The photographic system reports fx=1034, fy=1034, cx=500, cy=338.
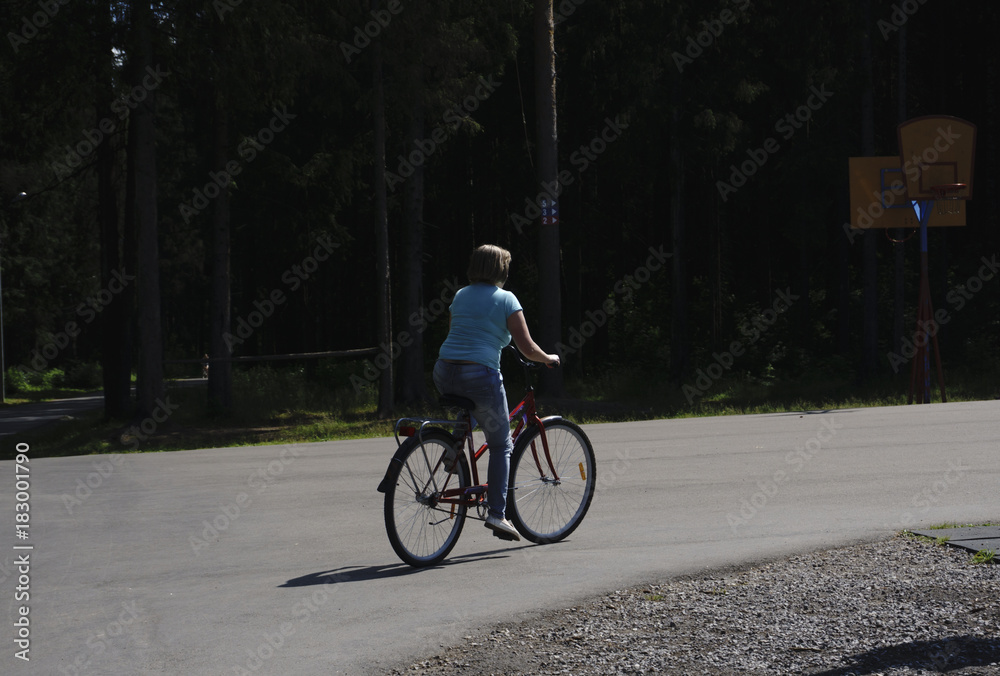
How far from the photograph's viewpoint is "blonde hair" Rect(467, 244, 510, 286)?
703 cm

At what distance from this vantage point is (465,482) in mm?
7090

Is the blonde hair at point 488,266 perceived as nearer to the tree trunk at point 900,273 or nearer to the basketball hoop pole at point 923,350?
the basketball hoop pole at point 923,350

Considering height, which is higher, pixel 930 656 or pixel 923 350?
pixel 923 350

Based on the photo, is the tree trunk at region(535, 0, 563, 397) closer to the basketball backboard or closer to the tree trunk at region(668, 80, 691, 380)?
the basketball backboard

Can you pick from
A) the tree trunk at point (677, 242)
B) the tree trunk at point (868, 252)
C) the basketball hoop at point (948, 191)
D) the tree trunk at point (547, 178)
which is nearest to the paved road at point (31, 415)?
the tree trunk at point (547, 178)

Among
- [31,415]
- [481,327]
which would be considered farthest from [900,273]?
[31,415]

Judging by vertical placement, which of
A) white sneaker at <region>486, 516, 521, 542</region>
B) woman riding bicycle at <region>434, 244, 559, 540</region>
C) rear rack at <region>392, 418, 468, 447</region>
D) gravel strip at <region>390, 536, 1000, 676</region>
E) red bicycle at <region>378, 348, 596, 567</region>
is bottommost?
gravel strip at <region>390, 536, 1000, 676</region>

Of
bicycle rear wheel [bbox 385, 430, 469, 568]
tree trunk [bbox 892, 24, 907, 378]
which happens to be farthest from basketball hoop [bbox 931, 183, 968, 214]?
bicycle rear wheel [bbox 385, 430, 469, 568]

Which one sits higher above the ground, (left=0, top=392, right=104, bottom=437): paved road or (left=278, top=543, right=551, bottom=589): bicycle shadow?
(left=278, top=543, right=551, bottom=589): bicycle shadow

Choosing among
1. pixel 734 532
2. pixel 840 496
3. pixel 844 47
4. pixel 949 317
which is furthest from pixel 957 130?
pixel 734 532

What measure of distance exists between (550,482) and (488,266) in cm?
168

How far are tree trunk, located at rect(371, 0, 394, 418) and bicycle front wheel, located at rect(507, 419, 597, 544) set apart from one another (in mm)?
13493

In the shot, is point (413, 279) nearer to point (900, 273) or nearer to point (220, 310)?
point (220, 310)

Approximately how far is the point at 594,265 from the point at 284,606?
29287 millimetres
